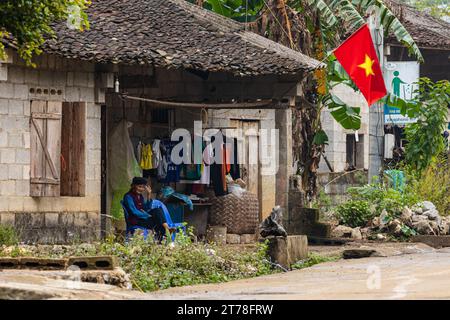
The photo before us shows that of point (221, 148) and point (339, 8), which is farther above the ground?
point (339, 8)

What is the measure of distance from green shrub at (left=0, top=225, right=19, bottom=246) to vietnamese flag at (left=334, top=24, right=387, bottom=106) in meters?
7.01

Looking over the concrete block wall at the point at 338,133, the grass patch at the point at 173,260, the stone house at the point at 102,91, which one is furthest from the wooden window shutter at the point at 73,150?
the concrete block wall at the point at 338,133

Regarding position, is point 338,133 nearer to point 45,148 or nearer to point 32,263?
point 45,148

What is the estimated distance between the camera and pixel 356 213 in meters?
24.1

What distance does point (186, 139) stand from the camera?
73.0 ft

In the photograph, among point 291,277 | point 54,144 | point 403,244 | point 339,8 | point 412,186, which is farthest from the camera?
point 412,186

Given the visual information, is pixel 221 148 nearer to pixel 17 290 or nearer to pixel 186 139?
pixel 186 139

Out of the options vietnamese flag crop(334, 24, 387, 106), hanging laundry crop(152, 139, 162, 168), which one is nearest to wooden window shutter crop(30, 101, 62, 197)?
hanging laundry crop(152, 139, 162, 168)

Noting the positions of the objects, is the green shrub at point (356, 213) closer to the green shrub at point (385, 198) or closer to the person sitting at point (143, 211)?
the green shrub at point (385, 198)

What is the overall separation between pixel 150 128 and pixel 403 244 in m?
4.89

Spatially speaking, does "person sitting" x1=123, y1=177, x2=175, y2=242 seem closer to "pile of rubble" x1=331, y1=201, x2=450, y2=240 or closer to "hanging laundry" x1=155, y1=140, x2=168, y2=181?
"hanging laundry" x1=155, y1=140, x2=168, y2=181

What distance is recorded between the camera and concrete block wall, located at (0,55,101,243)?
18812 millimetres

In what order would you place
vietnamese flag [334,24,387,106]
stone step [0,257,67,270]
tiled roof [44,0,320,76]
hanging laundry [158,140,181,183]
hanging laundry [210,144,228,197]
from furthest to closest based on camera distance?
hanging laundry [210,144,228,197] < hanging laundry [158,140,181,183] < vietnamese flag [334,24,387,106] < tiled roof [44,0,320,76] < stone step [0,257,67,270]
